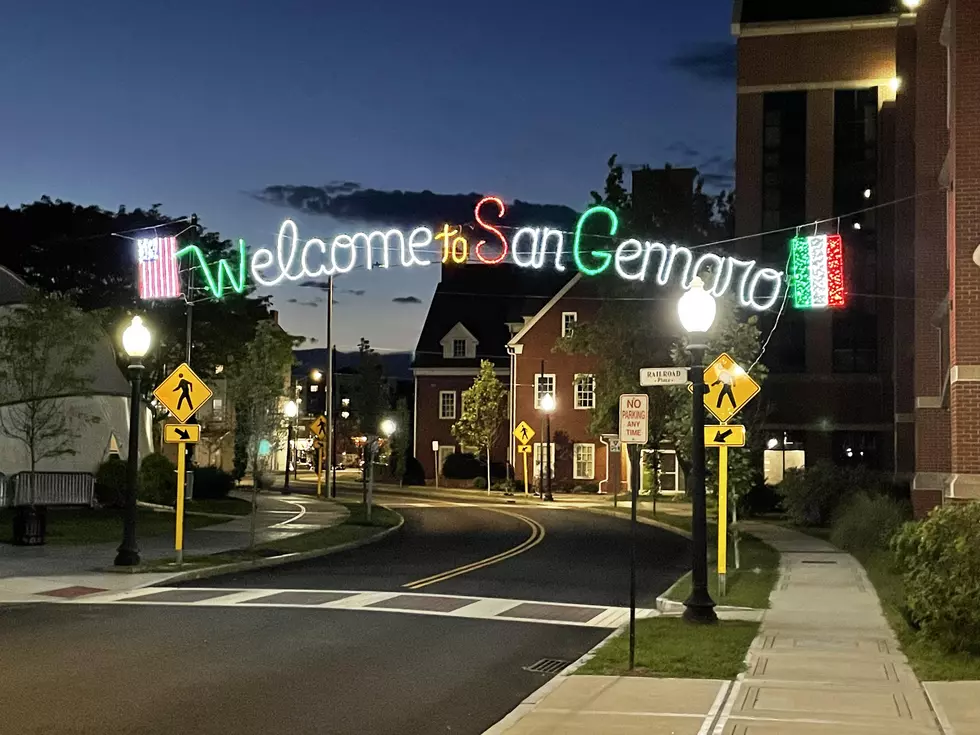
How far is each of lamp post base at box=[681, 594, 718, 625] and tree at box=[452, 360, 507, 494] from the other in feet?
148

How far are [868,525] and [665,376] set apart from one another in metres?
13.5

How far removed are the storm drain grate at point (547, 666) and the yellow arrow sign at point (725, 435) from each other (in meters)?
5.11

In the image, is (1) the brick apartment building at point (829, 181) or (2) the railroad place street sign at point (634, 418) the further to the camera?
(1) the brick apartment building at point (829, 181)

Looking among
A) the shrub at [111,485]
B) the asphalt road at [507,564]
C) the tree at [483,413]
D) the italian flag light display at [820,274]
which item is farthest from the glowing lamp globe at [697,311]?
the tree at [483,413]

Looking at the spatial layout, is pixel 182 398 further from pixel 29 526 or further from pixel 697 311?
pixel 697 311

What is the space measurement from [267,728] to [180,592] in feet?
31.4

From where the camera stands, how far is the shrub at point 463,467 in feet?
202

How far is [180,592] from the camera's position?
1794cm

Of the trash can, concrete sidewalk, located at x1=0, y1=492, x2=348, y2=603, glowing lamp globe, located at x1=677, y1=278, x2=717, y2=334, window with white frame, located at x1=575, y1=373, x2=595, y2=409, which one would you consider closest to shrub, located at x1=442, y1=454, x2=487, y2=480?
window with white frame, located at x1=575, y1=373, x2=595, y2=409

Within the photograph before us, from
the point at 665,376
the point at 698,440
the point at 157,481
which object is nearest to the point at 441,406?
the point at 157,481

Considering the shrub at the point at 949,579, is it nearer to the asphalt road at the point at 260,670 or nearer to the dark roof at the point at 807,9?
the asphalt road at the point at 260,670

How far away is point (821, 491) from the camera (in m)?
34.6

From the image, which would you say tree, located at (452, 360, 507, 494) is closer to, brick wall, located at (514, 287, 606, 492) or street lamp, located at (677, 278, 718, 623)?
brick wall, located at (514, 287, 606, 492)

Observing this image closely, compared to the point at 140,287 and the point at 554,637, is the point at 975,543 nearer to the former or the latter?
the point at 554,637
